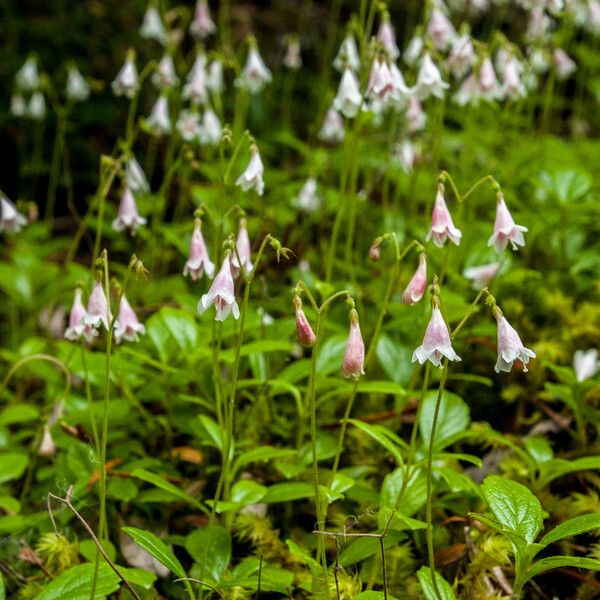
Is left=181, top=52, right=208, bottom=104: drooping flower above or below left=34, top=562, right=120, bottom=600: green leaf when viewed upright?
above

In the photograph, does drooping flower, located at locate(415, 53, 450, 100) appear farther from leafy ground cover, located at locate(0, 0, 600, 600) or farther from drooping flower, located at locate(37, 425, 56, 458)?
drooping flower, located at locate(37, 425, 56, 458)

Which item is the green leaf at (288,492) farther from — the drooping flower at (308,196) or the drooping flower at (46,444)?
the drooping flower at (308,196)

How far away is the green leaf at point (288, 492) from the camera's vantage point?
1939mm

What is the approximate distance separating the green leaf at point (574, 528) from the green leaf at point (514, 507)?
3cm

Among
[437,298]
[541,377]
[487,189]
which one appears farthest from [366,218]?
[437,298]

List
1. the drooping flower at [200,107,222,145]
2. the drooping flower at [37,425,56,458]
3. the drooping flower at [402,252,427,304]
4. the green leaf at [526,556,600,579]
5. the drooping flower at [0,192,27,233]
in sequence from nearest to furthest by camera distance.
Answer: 1. the green leaf at [526,556,600,579]
2. the drooping flower at [402,252,427,304]
3. the drooping flower at [37,425,56,458]
4. the drooping flower at [0,192,27,233]
5. the drooping flower at [200,107,222,145]

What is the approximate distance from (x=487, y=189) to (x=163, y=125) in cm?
149

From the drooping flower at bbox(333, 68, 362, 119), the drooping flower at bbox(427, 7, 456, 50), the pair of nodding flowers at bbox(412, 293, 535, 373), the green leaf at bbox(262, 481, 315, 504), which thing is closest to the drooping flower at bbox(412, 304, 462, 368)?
the pair of nodding flowers at bbox(412, 293, 535, 373)

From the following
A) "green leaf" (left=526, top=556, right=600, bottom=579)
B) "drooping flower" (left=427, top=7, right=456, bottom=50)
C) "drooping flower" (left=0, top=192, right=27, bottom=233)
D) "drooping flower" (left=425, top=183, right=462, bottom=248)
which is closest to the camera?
"green leaf" (left=526, top=556, right=600, bottom=579)

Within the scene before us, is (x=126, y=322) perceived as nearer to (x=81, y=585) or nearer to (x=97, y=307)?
(x=97, y=307)

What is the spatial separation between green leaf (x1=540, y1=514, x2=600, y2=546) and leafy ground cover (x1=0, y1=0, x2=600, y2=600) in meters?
0.01

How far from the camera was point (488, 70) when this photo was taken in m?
2.87

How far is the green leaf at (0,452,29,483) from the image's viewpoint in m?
2.19

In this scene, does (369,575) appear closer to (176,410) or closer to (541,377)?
(176,410)
